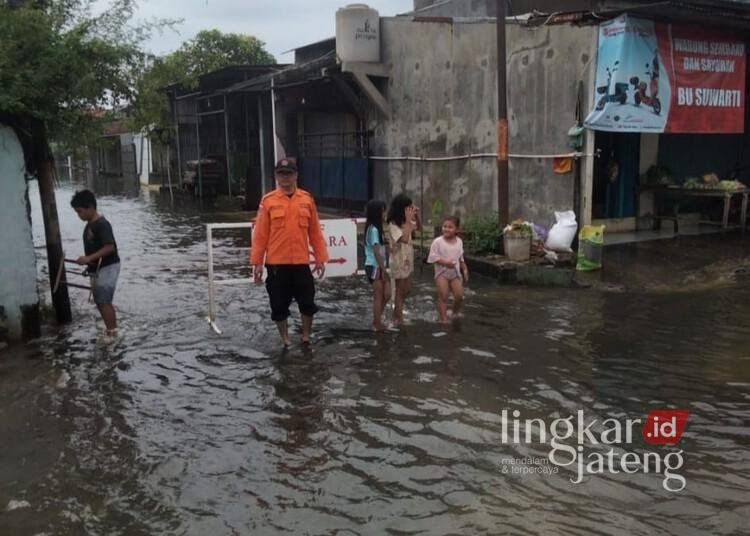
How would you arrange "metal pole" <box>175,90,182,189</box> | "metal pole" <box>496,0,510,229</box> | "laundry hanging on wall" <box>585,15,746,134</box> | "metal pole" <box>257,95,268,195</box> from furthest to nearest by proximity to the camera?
"metal pole" <box>175,90,182,189</box>
"metal pole" <box>257,95,268,195</box>
"metal pole" <box>496,0,510,229</box>
"laundry hanging on wall" <box>585,15,746,134</box>

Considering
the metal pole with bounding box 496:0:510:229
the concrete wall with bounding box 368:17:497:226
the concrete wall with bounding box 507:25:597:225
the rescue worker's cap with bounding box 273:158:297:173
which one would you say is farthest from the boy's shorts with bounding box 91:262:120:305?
the concrete wall with bounding box 368:17:497:226

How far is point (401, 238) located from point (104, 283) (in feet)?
10.8

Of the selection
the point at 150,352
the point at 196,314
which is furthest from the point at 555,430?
the point at 196,314

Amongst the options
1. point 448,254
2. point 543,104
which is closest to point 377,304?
point 448,254

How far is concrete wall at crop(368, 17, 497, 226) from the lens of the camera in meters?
13.4

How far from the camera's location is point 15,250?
24.3ft

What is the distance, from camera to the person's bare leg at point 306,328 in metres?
7.46

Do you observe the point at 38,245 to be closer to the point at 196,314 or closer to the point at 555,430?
the point at 196,314

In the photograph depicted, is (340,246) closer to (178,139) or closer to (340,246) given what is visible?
(340,246)

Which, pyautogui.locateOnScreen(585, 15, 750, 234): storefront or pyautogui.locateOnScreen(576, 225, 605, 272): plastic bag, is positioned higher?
pyautogui.locateOnScreen(585, 15, 750, 234): storefront

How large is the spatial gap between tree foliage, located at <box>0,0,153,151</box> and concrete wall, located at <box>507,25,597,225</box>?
22.3 feet

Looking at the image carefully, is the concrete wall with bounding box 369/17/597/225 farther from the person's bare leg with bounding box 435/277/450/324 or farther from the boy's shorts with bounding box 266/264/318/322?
the boy's shorts with bounding box 266/264/318/322
